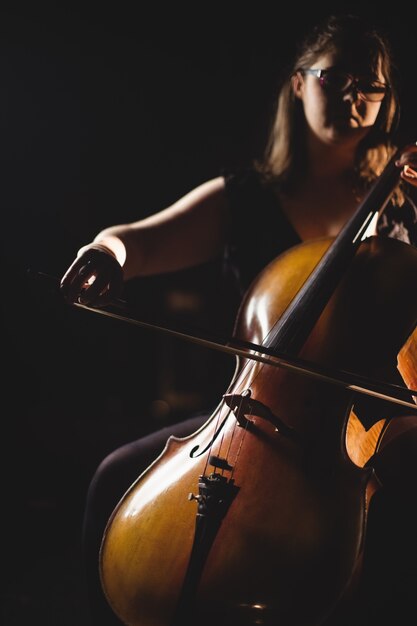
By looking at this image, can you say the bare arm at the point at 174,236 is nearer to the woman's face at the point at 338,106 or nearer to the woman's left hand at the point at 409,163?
the woman's face at the point at 338,106

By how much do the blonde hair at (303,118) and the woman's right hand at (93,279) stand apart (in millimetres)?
472

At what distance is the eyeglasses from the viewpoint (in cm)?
89

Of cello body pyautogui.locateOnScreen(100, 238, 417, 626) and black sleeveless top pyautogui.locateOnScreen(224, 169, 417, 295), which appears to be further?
black sleeveless top pyautogui.locateOnScreen(224, 169, 417, 295)

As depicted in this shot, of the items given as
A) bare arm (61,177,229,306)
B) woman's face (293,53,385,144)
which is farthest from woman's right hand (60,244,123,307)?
woman's face (293,53,385,144)

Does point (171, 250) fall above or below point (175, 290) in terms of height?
below

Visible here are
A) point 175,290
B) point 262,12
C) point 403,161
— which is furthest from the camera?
point 175,290

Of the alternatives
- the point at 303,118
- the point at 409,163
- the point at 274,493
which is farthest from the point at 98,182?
the point at 274,493

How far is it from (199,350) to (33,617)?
1576mm

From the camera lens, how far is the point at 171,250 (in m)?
1.00

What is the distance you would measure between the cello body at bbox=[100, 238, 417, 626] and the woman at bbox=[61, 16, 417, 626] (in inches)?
8.8

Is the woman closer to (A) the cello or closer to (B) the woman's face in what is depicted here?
(B) the woman's face

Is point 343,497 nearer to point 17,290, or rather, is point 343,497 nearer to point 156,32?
point 156,32

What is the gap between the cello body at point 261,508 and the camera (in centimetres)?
49

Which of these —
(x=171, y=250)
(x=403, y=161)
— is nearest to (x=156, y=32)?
(x=171, y=250)
